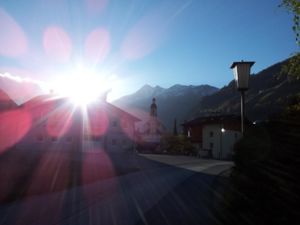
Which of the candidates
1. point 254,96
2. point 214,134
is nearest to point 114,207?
point 214,134

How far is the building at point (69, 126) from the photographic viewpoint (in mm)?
44625

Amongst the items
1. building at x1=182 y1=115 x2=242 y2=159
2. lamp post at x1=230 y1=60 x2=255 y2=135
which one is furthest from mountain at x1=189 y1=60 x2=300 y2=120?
lamp post at x1=230 y1=60 x2=255 y2=135

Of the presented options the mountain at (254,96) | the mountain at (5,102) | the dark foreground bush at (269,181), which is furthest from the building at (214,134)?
the dark foreground bush at (269,181)

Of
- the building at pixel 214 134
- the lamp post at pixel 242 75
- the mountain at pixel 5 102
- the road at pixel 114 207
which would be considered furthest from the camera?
the building at pixel 214 134

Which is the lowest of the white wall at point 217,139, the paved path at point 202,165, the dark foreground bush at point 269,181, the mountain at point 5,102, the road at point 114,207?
the road at point 114,207

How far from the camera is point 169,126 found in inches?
6191

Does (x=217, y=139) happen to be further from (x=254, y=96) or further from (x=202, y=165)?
(x=254, y=96)

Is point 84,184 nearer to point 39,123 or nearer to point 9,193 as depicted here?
point 9,193

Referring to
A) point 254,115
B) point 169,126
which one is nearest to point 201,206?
point 254,115

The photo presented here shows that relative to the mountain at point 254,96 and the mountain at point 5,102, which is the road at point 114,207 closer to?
the mountain at point 5,102

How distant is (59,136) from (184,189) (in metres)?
32.4

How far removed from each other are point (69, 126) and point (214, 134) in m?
28.5

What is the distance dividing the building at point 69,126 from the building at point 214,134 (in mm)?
13175

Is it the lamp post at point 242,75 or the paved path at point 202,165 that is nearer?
the lamp post at point 242,75
